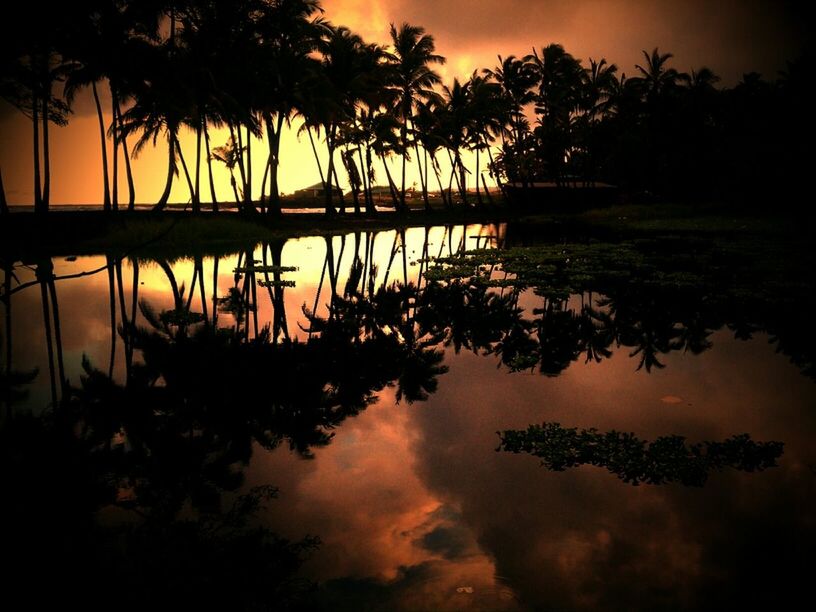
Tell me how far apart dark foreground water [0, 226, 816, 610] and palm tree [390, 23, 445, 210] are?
38.2m

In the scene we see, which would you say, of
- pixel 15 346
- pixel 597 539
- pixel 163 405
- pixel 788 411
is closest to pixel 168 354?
pixel 163 405

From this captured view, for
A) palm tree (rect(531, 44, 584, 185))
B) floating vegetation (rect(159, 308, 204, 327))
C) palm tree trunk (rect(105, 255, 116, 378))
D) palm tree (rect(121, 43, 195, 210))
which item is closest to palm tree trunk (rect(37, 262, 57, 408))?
palm tree trunk (rect(105, 255, 116, 378))

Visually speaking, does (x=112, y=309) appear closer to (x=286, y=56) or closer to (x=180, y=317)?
(x=180, y=317)

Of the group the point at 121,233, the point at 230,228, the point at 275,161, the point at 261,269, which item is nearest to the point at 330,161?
the point at 275,161

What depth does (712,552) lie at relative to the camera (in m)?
3.63

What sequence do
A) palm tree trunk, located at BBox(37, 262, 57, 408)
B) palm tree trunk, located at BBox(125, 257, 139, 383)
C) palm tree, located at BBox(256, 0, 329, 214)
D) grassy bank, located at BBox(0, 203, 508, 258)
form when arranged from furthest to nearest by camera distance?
palm tree, located at BBox(256, 0, 329, 214)
grassy bank, located at BBox(0, 203, 508, 258)
palm tree trunk, located at BBox(125, 257, 139, 383)
palm tree trunk, located at BBox(37, 262, 57, 408)

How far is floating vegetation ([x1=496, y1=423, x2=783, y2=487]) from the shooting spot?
471 centimetres

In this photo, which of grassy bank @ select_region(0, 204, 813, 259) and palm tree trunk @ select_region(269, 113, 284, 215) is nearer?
grassy bank @ select_region(0, 204, 813, 259)

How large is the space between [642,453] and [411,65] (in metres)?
43.9

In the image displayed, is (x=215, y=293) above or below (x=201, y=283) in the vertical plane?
below

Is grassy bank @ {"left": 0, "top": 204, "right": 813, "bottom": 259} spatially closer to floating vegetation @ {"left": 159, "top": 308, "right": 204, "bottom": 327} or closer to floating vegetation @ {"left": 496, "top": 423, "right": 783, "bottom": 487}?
floating vegetation @ {"left": 159, "top": 308, "right": 204, "bottom": 327}

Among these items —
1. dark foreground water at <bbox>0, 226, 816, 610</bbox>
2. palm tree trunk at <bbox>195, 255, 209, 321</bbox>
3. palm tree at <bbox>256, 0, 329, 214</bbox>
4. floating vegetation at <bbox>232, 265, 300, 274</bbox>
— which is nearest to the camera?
dark foreground water at <bbox>0, 226, 816, 610</bbox>

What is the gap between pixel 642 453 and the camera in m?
5.00

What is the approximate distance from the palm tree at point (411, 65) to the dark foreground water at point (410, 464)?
3818 cm
